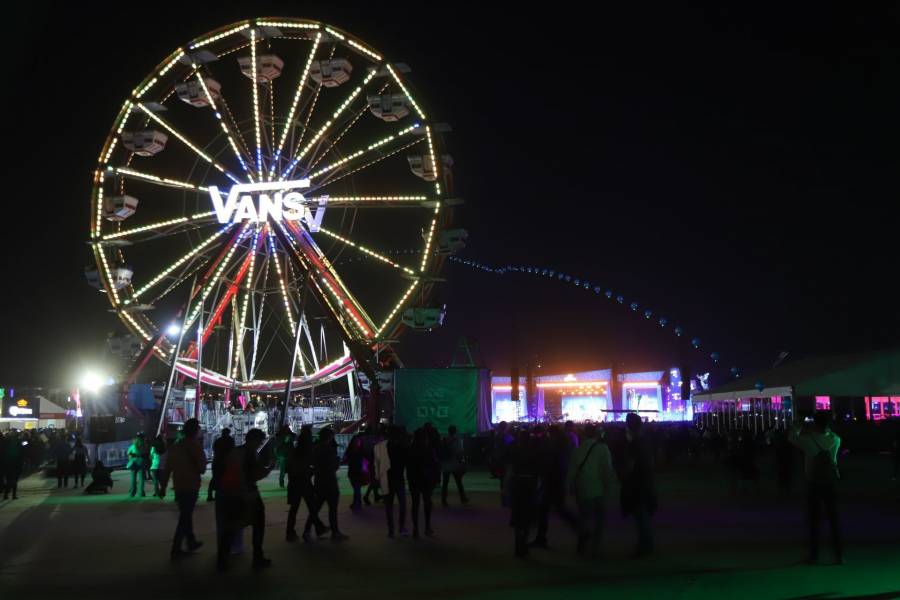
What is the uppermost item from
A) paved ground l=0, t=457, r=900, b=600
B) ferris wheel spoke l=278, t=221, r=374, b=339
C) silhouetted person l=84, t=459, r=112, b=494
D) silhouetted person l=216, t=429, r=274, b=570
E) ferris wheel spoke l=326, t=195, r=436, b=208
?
ferris wheel spoke l=326, t=195, r=436, b=208

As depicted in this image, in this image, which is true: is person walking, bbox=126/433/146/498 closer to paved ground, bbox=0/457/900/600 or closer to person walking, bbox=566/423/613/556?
paved ground, bbox=0/457/900/600

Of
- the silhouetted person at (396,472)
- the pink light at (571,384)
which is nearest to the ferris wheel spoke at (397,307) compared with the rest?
the silhouetted person at (396,472)

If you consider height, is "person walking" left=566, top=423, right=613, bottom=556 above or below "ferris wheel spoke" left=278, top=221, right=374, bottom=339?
below

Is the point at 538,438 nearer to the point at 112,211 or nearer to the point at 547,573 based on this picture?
the point at 547,573

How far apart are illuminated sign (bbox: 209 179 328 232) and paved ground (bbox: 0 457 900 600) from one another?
13.7 metres

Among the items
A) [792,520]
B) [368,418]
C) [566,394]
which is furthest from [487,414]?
[566,394]

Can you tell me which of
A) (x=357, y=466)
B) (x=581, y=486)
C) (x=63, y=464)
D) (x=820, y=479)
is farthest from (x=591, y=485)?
(x=63, y=464)

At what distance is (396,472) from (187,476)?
106 inches

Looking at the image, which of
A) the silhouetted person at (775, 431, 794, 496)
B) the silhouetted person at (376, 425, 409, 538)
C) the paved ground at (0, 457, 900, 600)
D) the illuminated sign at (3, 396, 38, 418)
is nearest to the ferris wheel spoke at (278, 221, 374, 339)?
the paved ground at (0, 457, 900, 600)

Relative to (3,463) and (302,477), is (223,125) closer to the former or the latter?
(3,463)

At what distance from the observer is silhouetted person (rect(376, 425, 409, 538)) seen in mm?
11469

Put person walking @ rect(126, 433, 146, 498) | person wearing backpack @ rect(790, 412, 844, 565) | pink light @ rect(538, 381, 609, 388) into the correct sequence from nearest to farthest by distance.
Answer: person wearing backpack @ rect(790, 412, 844, 565), person walking @ rect(126, 433, 146, 498), pink light @ rect(538, 381, 609, 388)

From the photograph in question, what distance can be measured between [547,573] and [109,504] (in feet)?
36.4

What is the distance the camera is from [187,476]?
407 inches
